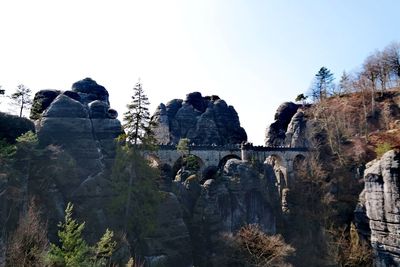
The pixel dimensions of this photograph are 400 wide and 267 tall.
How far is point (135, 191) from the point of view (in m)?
26.0

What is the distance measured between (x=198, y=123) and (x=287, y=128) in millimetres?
16313

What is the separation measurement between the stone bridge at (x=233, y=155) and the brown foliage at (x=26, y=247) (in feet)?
85.6

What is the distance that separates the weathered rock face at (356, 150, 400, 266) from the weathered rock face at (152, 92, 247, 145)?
34098 millimetres

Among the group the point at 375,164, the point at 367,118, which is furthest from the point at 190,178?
the point at 367,118

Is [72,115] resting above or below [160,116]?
below

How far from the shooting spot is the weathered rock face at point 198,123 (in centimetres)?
5950

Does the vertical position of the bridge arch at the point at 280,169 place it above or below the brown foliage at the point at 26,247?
above

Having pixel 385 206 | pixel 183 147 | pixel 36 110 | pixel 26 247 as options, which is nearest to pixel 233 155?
pixel 183 147

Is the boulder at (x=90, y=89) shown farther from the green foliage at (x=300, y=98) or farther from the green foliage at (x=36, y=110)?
the green foliage at (x=300, y=98)

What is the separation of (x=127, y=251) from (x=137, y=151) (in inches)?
319

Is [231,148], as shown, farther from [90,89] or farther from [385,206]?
[385,206]

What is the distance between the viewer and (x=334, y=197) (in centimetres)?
4059

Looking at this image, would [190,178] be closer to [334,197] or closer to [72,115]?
[72,115]

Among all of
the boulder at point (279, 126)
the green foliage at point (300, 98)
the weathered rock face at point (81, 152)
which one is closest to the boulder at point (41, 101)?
the weathered rock face at point (81, 152)
